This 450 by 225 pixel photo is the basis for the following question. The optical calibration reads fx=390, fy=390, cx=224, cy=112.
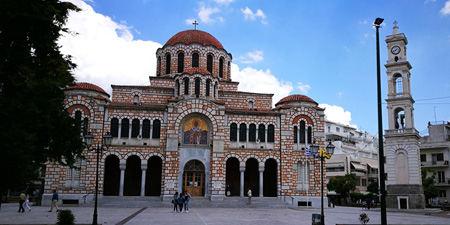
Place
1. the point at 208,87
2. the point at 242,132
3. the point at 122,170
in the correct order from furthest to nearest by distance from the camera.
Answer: the point at 208,87, the point at 242,132, the point at 122,170

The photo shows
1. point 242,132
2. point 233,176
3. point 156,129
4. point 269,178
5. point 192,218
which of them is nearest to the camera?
point 192,218

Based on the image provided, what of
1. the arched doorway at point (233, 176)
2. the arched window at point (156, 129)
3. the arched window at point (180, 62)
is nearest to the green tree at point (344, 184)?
the arched doorway at point (233, 176)

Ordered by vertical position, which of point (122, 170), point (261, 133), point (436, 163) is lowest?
point (122, 170)

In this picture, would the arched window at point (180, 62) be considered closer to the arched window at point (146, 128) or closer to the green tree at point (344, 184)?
the arched window at point (146, 128)

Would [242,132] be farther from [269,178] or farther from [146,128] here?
[146,128]

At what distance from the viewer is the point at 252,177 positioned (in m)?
36.4

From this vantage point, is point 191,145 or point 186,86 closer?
point 191,145

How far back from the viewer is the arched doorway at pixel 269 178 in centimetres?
3645

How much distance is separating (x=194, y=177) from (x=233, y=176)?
4.28 metres

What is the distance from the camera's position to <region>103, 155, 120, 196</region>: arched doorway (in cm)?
3422

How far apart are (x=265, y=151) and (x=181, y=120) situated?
7.90 m

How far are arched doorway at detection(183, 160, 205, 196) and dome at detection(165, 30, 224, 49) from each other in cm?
1306

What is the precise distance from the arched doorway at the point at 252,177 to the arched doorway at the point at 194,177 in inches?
182

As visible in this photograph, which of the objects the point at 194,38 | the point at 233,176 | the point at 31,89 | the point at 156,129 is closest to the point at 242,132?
the point at 233,176
